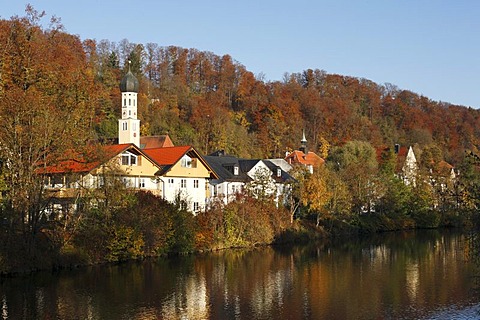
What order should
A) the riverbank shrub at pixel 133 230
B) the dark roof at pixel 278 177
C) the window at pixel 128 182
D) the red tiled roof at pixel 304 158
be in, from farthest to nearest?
the red tiled roof at pixel 304 158, the dark roof at pixel 278 177, the window at pixel 128 182, the riverbank shrub at pixel 133 230

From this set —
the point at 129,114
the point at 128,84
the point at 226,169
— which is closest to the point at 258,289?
the point at 226,169

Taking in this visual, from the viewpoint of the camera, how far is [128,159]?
4688cm

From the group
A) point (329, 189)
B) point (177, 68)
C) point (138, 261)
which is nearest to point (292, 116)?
point (177, 68)

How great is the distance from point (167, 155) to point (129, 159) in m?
5.32

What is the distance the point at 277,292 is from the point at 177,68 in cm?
7246

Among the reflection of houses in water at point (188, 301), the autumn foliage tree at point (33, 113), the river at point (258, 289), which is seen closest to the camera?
the reflection of houses in water at point (188, 301)

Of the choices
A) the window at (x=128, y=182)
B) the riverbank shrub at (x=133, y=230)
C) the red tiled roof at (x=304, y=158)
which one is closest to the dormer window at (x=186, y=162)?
the window at (x=128, y=182)

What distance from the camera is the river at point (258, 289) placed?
25.1m

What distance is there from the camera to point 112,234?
38.6 meters

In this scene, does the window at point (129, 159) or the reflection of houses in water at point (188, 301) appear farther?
the window at point (129, 159)

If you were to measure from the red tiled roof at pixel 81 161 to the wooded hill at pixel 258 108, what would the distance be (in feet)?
75.2

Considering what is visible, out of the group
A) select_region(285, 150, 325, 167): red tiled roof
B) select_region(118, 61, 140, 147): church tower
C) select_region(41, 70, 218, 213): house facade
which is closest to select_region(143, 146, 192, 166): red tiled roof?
select_region(41, 70, 218, 213): house facade

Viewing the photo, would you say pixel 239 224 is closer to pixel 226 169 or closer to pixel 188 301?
pixel 226 169

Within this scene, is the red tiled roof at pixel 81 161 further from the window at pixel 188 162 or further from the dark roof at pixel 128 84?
the dark roof at pixel 128 84
